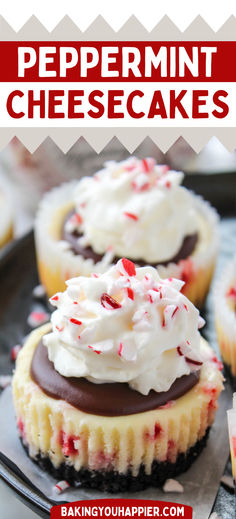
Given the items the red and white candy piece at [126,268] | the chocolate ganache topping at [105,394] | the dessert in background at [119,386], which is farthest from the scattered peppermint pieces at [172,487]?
the red and white candy piece at [126,268]

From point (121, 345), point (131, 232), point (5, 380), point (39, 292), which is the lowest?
point (5, 380)

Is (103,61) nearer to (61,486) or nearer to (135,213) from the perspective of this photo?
(135,213)

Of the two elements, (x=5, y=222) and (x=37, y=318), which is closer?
(x=37, y=318)

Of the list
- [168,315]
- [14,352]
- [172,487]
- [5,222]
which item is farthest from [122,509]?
[5,222]

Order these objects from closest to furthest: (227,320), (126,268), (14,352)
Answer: (126,268), (227,320), (14,352)

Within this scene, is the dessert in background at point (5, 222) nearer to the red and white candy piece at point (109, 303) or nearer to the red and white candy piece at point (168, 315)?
the red and white candy piece at point (109, 303)

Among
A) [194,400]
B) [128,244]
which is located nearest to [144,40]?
[128,244]
